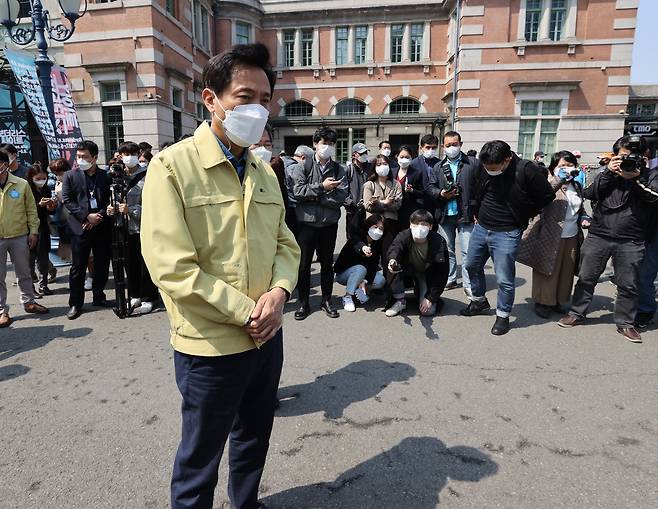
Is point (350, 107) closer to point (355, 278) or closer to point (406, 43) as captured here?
point (406, 43)

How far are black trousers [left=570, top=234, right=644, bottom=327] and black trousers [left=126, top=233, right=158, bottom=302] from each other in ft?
17.2

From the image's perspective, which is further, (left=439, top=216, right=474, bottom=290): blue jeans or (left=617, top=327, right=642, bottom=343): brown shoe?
(left=439, top=216, right=474, bottom=290): blue jeans

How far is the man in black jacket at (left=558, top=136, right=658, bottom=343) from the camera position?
4.36 metres

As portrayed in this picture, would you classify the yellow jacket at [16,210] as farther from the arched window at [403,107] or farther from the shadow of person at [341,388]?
the arched window at [403,107]

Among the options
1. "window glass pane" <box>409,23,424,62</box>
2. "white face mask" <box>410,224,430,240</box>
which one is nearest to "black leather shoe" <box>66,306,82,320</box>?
"white face mask" <box>410,224,430,240</box>

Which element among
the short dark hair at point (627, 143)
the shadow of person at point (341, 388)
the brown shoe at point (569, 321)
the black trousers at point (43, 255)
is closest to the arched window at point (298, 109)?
the black trousers at point (43, 255)

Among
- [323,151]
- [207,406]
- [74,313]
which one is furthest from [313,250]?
[207,406]

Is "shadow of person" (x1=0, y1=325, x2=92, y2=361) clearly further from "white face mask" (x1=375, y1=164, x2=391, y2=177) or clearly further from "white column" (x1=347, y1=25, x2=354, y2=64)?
"white column" (x1=347, y1=25, x2=354, y2=64)

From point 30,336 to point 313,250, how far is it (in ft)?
10.8

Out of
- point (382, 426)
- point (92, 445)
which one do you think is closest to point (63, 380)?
point (92, 445)

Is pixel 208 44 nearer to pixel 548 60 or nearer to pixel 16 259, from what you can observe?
pixel 548 60

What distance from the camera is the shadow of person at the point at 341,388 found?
10.4ft

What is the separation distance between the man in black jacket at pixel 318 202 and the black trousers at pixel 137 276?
203 cm

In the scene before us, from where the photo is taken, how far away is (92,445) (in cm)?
274
